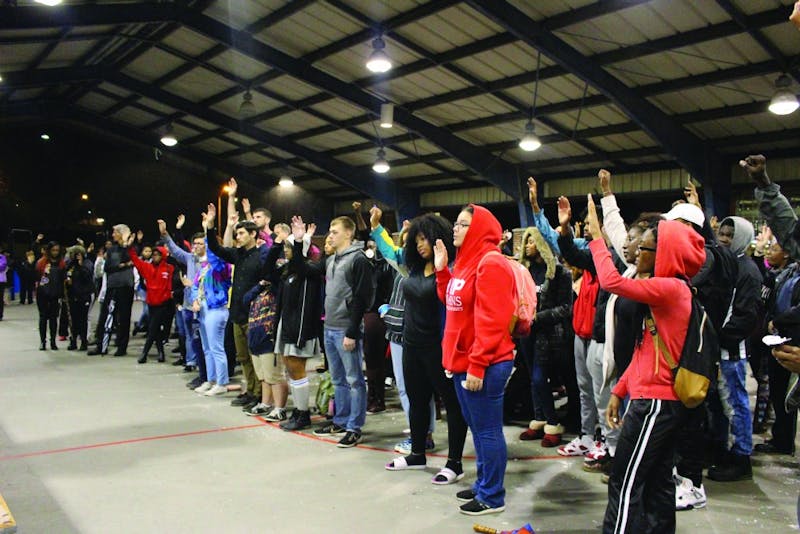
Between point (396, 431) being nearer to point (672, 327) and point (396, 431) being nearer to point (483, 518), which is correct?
point (483, 518)

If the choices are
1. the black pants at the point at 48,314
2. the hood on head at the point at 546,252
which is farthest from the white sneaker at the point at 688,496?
the black pants at the point at 48,314

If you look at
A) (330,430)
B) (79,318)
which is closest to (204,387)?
(330,430)

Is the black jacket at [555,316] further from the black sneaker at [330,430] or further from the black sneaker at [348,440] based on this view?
the black sneaker at [330,430]

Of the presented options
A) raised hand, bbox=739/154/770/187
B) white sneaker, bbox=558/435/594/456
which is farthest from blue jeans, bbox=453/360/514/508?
raised hand, bbox=739/154/770/187

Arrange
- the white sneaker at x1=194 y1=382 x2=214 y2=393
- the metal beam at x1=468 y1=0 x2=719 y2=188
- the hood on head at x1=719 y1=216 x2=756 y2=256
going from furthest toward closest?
1. the metal beam at x1=468 y1=0 x2=719 y2=188
2. the white sneaker at x1=194 y1=382 x2=214 y2=393
3. the hood on head at x1=719 y1=216 x2=756 y2=256

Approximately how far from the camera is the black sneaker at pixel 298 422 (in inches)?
222

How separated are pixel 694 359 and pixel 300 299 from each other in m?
3.52

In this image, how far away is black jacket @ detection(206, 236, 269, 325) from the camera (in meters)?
6.20

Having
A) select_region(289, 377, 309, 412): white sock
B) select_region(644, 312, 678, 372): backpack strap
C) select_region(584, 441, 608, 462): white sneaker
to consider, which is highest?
select_region(644, 312, 678, 372): backpack strap

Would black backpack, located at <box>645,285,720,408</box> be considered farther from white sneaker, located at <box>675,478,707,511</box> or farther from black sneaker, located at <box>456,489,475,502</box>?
black sneaker, located at <box>456,489,475,502</box>

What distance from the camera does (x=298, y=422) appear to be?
18.6ft

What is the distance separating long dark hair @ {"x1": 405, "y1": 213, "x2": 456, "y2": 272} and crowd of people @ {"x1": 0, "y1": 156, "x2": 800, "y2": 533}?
1 centimetres

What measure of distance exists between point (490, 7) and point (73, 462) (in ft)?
29.9

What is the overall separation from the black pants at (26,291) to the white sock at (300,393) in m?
17.9
